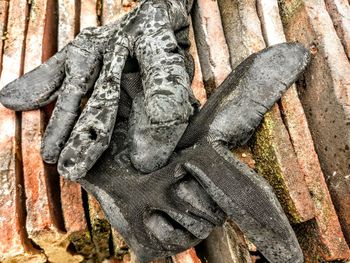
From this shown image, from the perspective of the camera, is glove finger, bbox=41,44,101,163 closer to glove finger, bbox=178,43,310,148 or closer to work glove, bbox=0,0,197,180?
work glove, bbox=0,0,197,180

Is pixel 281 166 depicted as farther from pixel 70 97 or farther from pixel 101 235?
pixel 70 97

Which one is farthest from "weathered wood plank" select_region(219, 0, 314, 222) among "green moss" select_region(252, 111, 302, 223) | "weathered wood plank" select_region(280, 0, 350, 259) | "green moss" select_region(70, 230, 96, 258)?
"green moss" select_region(70, 230, 96, 258)

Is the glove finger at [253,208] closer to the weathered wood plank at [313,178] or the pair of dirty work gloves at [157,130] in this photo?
the pair of dirty work gloves at [157,130]

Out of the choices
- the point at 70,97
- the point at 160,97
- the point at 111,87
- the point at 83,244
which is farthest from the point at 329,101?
the point at 83,244

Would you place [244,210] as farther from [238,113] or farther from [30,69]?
[30,69]

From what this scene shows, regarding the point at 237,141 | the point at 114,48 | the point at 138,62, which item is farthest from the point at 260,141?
the point at 114,48

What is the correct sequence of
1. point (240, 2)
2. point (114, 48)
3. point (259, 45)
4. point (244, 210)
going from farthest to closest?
point (240, 2) → point (259, 45) → point (114, 48) → point (244, 210)
